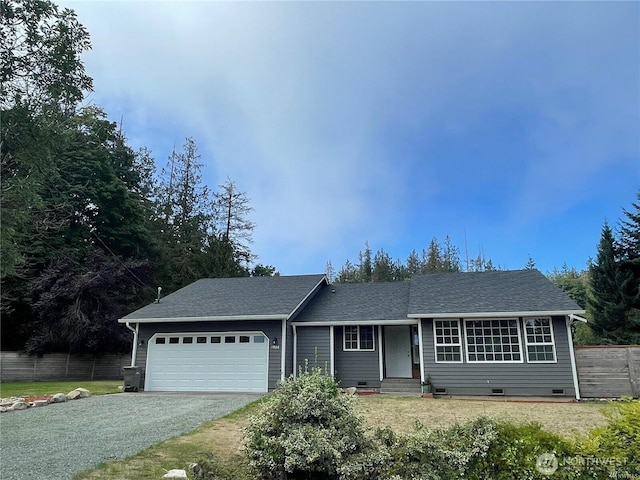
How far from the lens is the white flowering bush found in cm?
388

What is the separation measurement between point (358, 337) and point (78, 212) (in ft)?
69.1

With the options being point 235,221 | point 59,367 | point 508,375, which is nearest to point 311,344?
point 508,375

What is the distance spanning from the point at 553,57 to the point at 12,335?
26.4m

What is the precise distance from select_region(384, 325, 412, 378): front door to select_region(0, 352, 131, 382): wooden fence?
45.1 ft

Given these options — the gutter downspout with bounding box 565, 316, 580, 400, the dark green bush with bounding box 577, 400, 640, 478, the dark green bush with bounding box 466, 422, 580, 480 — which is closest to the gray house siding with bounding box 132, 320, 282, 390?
the gutter downspout with bounding box 565, 316, 580, 400

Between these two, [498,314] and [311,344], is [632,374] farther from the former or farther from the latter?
[311,344]

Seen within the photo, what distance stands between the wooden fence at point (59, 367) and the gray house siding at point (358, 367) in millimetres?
12364

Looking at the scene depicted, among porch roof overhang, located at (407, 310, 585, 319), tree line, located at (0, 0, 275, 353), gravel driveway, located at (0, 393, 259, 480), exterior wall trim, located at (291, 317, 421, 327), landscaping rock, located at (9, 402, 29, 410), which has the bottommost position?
gravel driveway, located at (0, 393, 259, 480)

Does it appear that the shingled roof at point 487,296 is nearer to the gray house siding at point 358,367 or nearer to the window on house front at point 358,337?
the window on house front at point 358,337

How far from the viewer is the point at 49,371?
19.2 metres

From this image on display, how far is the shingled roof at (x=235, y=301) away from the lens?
13.9 metres

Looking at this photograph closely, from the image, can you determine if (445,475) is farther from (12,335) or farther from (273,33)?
(12,335)

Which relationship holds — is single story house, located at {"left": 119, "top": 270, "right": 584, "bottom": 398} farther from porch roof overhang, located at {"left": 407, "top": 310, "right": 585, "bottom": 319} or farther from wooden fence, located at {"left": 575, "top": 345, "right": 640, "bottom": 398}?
wooden fence, located at {"left": 575, "top": 345, "right": 640, "bottom": 398}

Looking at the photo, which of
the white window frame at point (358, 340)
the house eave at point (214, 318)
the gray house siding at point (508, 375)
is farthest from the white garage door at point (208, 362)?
the gray house siding at point (508, 375)
